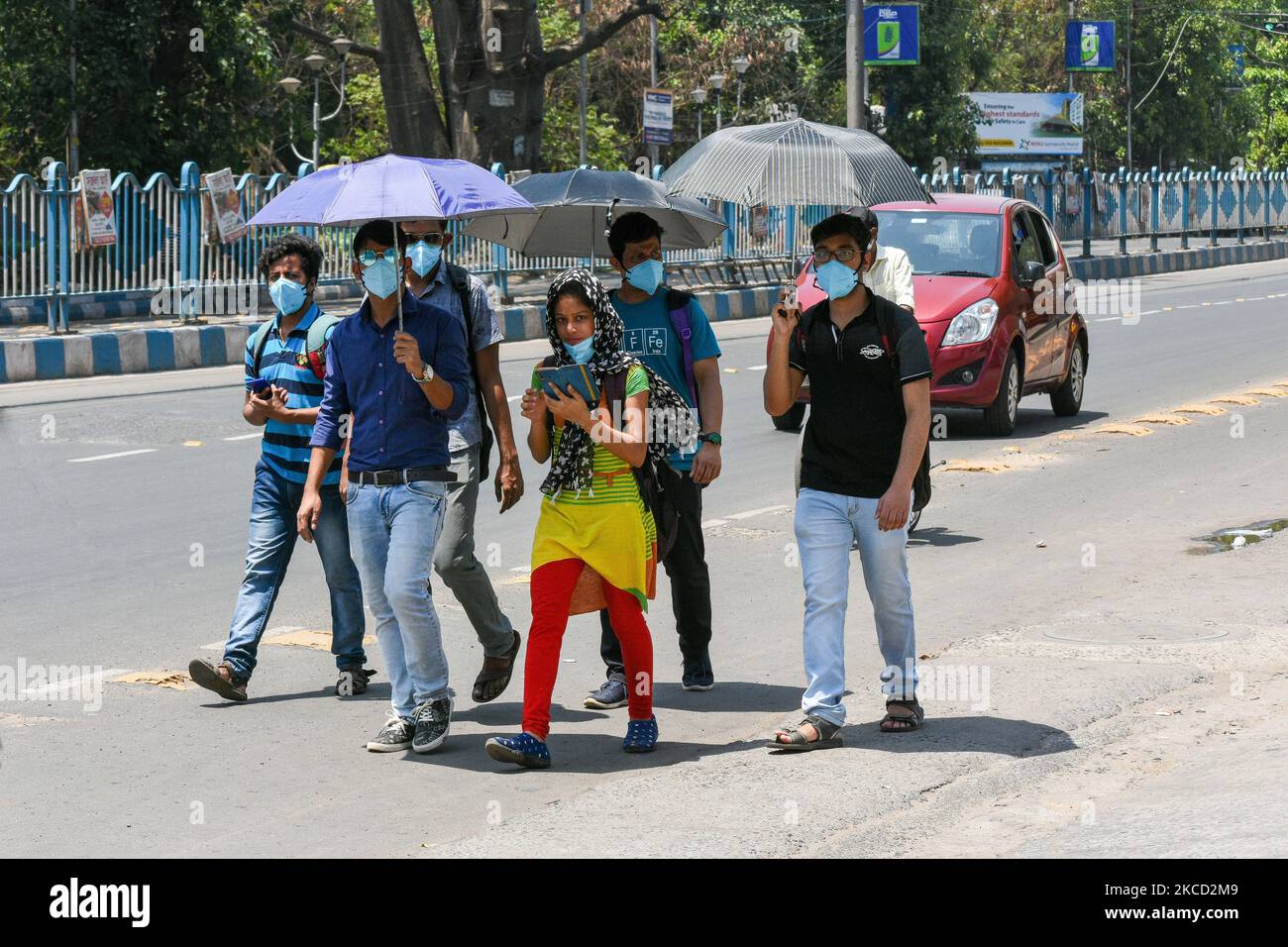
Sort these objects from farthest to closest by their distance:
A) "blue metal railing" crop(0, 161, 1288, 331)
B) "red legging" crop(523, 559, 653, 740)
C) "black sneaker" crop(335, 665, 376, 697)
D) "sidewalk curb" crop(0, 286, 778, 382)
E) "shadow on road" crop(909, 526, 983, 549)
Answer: "blue metal railing" crop(0, 161, 1288, 331)
"sidewalk curb" crop(0, 286, 778, 382)
"shadow on road" crop(909, 526, 983, 549)
"black sneaker" crop(335, 665, 376, 697)
"red legging" crop(523, 559, 653, 740)

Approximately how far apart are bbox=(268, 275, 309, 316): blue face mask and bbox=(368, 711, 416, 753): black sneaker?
1637 mm

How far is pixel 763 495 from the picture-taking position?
450 inches

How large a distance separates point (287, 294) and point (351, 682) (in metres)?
1.45

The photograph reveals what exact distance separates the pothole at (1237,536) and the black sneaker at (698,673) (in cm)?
371

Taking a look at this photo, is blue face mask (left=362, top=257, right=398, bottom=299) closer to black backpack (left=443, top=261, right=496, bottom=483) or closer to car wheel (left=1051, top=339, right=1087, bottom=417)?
black backpack (left=443, top=261, right=496, bottom=483)

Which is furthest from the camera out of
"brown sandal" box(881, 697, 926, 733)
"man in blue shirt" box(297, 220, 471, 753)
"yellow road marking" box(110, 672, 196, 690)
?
"yellow road marking" box(110, 672, 196, 690)

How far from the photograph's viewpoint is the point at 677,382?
6.67 m

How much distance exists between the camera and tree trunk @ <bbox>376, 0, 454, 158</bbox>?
28906 millimetres

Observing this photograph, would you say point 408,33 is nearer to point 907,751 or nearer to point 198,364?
point 198,364

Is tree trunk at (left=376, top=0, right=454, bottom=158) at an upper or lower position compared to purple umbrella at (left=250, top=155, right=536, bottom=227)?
upper

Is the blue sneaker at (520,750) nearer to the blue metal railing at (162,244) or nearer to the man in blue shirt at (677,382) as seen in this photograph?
the man in blue shirt at (677,382)

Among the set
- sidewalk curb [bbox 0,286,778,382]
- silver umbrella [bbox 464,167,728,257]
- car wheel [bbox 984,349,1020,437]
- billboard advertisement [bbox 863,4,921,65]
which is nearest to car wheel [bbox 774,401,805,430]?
car wheel [bbox 984,349,1020,437]

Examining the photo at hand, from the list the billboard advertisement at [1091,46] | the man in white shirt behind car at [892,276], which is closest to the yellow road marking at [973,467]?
the man in white shirt behind car at [892,276]
